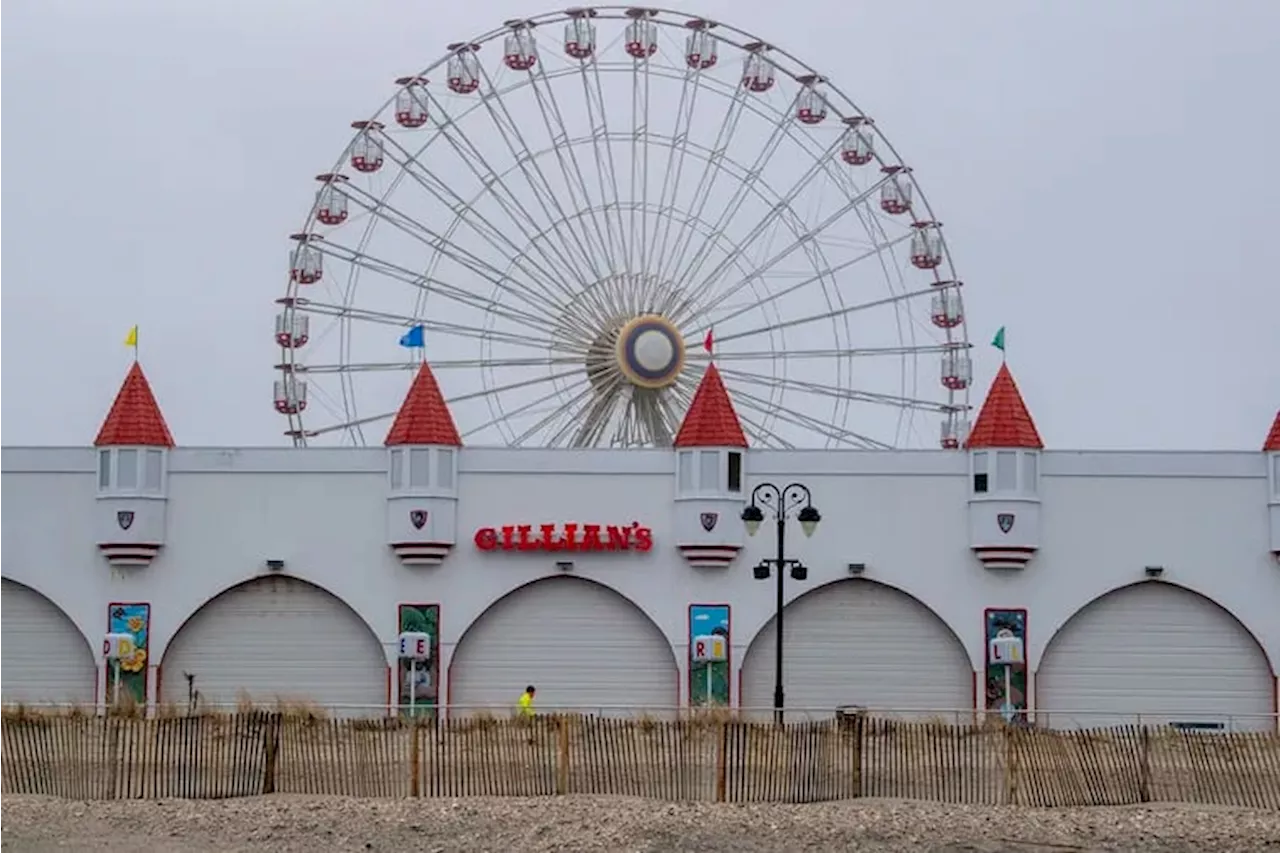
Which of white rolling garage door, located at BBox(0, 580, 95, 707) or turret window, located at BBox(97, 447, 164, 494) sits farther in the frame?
turret window, located at BBox(97, 447, 164, 494)

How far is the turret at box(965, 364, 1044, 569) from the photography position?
1868 inches

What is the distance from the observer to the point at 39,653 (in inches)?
1900

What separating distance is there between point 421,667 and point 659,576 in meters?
5.00

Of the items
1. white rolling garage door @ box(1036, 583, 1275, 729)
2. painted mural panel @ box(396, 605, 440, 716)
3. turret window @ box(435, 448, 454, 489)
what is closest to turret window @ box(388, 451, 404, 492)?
turret window @ box(435, 448, 454, 489)

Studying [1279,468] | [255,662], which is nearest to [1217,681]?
[1279,468]

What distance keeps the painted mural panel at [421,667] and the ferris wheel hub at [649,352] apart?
309 inches

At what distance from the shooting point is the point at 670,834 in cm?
3025

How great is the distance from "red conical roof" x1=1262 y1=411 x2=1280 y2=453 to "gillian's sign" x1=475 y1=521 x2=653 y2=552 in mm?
12450

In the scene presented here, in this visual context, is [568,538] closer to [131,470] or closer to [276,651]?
[276,651]

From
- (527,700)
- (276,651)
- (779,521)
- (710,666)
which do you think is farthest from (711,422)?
(276,651)

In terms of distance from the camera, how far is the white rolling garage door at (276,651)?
47.7 m

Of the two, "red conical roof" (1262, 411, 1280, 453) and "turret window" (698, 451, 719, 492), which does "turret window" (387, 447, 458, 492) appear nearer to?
"turret window" (698, 451, 719, 492)

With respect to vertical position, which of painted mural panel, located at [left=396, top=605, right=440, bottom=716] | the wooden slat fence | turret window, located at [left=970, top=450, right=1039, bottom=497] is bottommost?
the wooden slat fence

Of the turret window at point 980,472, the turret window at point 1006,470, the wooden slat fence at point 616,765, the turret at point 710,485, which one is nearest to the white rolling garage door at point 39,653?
the turret at point 710,485
